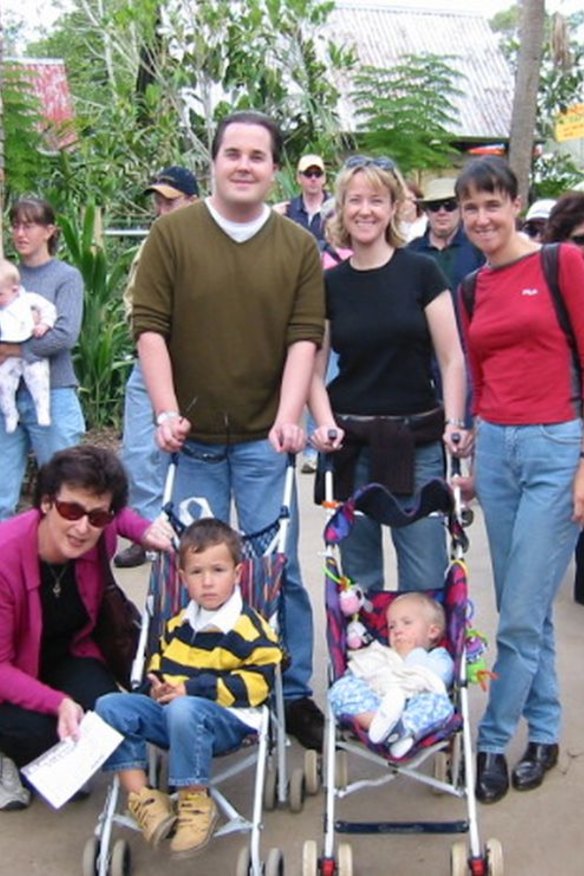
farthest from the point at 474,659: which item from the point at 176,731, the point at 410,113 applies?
the point at 410,113

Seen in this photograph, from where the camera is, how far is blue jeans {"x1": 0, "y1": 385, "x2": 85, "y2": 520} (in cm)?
562

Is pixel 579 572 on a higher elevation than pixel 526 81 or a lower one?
lower

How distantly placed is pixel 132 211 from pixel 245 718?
9.78 m

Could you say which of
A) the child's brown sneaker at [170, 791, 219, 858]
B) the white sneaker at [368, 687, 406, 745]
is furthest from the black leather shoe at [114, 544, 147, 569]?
the white sneaker at [368, 687, 406, 745]

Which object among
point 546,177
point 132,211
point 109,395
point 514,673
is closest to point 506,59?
point 546,177

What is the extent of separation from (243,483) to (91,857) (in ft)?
4.53

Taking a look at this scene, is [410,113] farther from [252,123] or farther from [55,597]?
[55,597]

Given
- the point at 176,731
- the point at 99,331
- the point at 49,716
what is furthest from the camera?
the point at 99,331

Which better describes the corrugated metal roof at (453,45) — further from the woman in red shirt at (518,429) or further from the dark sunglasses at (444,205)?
the woman in red shirt at (518,429)

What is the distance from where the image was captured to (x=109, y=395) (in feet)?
29.4

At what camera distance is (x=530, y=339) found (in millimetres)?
3539

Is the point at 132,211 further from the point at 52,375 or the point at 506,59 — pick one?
the point at 506,59

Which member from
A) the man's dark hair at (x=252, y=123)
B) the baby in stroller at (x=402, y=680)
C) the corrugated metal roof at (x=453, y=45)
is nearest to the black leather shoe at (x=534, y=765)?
the baby in stroller at (x=402, y=680)

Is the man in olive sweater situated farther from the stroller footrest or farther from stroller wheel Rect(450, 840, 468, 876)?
stroller wheel Rect(450, 840, 468, 876)
